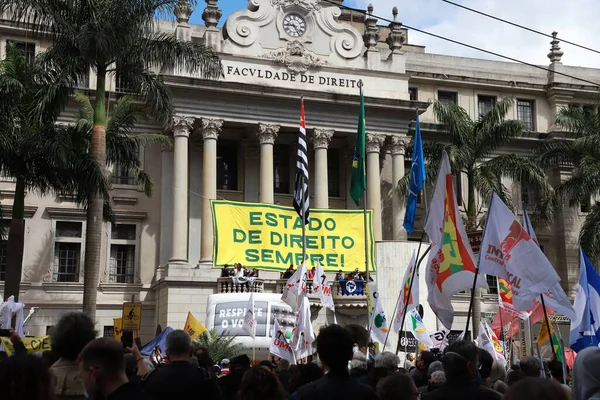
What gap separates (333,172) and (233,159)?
4.76m

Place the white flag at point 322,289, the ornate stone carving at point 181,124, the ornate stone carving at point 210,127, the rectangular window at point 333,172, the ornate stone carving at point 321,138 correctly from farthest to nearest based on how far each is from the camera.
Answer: the rectangular window at point 333,172, the ornate stone carving at point 321,138, the ornate stone carving at point 210,127, the ornate stone carving at point 181,124, the white flag at point 322,289

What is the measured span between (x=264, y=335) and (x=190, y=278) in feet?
21.1

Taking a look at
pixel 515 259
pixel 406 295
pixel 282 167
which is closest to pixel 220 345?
pixel 406 295

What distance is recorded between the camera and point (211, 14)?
36.1 metres

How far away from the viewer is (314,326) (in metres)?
32.9

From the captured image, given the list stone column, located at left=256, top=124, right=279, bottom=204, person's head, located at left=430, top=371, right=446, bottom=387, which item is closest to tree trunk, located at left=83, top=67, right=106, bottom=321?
stone column, located at left=256, top=124, right=279, bottom=204

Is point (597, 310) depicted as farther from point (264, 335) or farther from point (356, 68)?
point (356, 68)

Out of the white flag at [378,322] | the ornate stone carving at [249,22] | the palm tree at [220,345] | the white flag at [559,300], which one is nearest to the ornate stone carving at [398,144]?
the ornate stone carving at [249,22]

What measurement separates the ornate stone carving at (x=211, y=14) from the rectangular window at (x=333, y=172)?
7953 mm

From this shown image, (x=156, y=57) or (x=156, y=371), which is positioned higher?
(x=156, y=57)

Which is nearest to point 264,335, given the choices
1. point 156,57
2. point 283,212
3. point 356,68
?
point 283,212

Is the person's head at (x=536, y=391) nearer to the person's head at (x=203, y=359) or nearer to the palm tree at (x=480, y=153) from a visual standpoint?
the person's head at (x=203, y=359)

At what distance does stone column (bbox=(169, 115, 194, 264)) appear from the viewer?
33500mm

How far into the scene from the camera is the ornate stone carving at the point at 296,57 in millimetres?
36156
